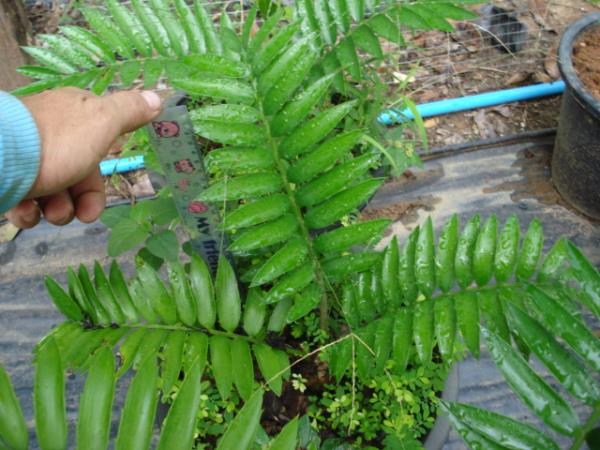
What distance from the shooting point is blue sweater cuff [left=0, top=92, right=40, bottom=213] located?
787 millimetres

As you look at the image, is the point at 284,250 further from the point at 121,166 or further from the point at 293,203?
the point at 121,166

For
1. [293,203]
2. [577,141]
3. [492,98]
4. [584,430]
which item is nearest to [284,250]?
[293,203]

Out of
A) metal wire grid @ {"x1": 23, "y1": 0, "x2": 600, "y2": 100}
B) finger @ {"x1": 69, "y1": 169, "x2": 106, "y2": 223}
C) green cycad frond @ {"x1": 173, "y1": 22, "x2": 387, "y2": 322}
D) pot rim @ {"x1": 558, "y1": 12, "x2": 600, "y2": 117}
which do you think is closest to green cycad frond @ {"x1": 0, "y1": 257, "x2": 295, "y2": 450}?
green cycad frond @ {"x1": 173, "y1": 22, "x2": 387, "y2": 322}

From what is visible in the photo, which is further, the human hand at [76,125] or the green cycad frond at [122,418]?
the human hand at [76,125]

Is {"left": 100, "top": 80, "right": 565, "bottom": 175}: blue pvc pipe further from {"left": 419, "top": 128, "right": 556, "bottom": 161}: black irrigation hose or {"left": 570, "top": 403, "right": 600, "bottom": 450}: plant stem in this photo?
{"left": 570, "top": 403, "right": 600, "bottom": 450}: plant stem

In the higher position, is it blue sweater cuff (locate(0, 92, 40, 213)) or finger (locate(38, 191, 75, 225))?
blue sweater cuff (locate(0, 92, 40, 213))

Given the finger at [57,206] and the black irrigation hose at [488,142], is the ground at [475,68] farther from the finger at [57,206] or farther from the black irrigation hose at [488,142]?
the finger at [57,206]

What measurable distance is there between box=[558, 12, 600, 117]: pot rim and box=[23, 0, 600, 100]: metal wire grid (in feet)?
1.33

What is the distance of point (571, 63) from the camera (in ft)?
5.44

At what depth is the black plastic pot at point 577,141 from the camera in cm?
159

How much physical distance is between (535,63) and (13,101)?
2053mm

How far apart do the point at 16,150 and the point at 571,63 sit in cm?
154

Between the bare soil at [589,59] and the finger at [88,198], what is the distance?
140cm

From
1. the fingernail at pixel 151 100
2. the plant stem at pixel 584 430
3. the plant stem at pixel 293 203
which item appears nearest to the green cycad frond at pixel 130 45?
the fingernail at pixel 151 100
